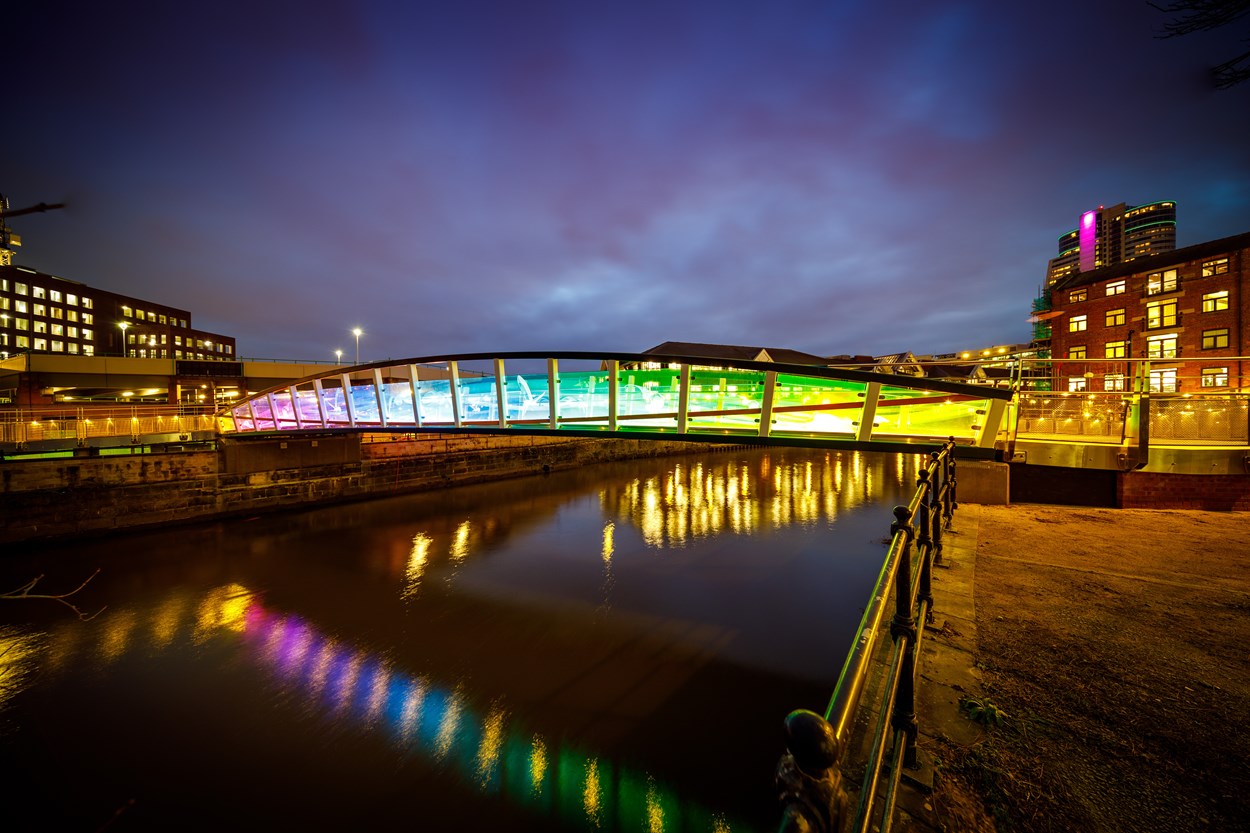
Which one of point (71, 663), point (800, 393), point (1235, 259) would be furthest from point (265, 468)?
point (1235, 259)

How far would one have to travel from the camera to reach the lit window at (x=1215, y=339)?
30672 mm

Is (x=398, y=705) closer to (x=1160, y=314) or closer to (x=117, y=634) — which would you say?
(x=117, y=634)

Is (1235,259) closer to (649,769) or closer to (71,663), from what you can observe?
(649,769)

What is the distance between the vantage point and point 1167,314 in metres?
33.5

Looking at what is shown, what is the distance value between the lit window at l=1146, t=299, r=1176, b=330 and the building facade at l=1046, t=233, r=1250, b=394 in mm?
48

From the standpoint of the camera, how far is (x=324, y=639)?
10336 millimetres

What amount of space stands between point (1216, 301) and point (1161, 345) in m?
3.73

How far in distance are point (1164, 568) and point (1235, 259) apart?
147ft

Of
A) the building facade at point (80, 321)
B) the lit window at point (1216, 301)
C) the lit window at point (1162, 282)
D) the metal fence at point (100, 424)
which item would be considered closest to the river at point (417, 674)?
the metal fence at point (100, 424)

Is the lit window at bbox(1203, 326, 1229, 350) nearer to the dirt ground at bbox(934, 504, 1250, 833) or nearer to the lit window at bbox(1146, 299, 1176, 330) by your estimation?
the lit window at bbox(1146, 299, 1176, 330)

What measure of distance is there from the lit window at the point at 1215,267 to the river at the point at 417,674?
36.6 meters

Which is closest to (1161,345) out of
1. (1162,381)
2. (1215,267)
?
(1215,267)

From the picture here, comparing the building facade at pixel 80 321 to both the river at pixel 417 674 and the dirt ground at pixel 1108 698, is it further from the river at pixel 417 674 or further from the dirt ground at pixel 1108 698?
the dirt ground at pixel 1108 698

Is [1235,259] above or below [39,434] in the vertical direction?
above
